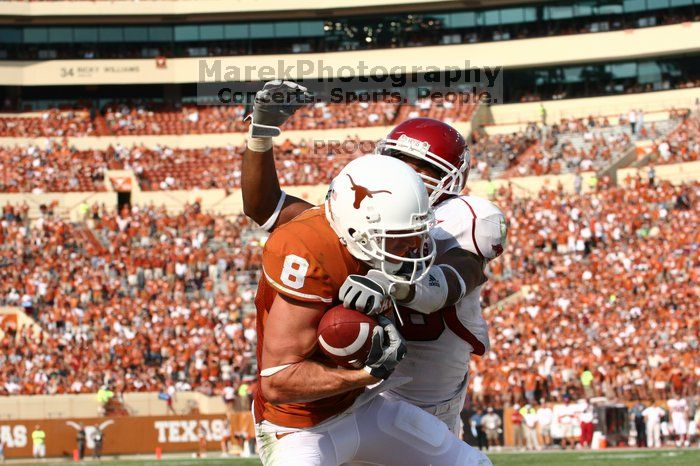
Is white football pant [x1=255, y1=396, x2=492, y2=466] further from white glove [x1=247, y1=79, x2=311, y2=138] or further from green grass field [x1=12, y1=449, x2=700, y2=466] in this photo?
green grass field [x1=12, y1=449, x2=700, y2=466]

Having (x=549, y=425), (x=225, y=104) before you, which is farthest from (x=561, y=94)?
(x=549, y=425)

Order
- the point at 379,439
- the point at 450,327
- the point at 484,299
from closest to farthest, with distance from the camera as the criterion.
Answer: the point at 379,439 → the point at 450,327 → the point at 484,299

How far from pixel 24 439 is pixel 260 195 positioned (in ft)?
63.2

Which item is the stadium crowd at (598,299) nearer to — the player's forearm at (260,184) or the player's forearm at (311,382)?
the player's forearm at (260,184)

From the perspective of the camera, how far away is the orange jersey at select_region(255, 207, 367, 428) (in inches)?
156

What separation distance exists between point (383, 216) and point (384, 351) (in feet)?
1.64

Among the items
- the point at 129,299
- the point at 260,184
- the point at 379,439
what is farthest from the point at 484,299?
the point at 379,439

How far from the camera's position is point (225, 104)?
40062 mm

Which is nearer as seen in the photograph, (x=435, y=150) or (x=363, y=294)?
(x=363, y=294)

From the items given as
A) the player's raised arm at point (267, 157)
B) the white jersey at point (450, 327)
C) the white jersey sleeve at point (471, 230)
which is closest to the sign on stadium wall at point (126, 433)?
the player's raised arm at point (267, 157)

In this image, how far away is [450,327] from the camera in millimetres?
4863

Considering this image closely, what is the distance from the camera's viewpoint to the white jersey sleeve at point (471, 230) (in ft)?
15.3

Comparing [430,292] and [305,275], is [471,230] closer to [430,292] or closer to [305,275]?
[430,292]

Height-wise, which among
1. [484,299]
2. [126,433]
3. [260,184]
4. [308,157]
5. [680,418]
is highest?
[308,157]
